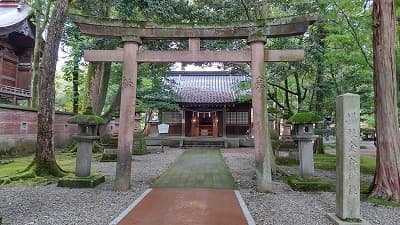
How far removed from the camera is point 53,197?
21.8 ft

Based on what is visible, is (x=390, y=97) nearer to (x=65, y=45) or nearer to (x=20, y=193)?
(x=20, y=193)

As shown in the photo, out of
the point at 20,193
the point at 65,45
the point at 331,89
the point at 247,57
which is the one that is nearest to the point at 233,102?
the point at 331,89

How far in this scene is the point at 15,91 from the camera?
19188 millimetres

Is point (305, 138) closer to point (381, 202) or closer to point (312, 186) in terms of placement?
point (312, 186)

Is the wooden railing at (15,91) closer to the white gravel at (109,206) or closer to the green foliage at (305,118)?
the white gravel at (109,206)

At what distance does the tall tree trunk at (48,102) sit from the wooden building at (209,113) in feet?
52.8

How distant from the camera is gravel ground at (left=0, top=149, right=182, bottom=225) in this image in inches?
198

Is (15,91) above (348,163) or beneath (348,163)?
above

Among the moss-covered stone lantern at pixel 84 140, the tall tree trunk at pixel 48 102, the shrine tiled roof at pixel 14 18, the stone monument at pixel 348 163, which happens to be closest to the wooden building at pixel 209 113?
the shrine tiled roof at pixel 14 18

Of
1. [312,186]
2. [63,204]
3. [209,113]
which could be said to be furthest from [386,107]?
[209,113]

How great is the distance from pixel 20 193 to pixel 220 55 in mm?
6047

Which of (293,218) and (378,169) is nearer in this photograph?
(293,218)

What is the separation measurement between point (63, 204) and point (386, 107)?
24.3 ft

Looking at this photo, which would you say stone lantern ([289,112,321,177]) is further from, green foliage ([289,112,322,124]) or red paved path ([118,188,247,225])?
red paved path ([118,188,247,225])
